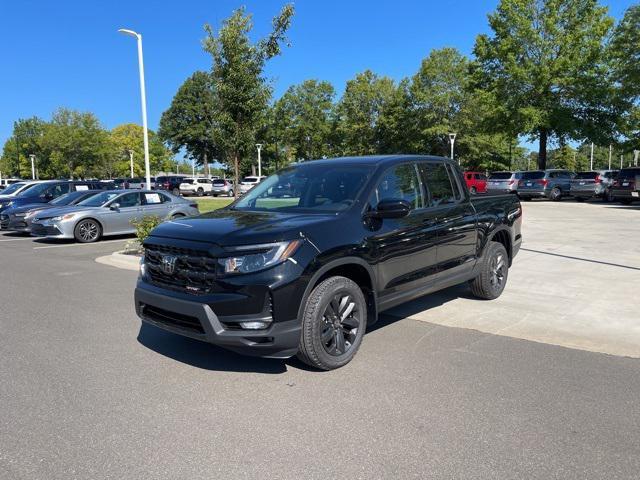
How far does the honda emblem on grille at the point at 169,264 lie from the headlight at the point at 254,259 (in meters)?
0.53

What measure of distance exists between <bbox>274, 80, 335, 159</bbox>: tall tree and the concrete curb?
60.0m

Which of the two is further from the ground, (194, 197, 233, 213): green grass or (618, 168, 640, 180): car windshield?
(618, 168, 640, 180): car windshield

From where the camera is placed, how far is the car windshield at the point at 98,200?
1429 cm

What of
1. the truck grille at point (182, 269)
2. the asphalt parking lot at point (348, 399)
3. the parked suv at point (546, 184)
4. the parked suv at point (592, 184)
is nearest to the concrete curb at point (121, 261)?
the asphalt parking lot at point (348, 399)

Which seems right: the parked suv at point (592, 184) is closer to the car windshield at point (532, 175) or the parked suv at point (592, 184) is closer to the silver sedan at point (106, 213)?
the car windshield at point (532, 175)

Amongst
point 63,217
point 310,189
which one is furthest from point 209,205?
point 310,189

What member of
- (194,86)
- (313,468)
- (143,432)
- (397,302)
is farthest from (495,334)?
(194,86)

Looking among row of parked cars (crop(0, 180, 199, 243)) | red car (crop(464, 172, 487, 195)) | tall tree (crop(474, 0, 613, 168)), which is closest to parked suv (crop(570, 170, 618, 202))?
red car (crop(464, 172, 487, 195))

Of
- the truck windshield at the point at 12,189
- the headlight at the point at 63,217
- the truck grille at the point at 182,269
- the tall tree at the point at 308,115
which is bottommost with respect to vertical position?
the headlight at the point at 63,217

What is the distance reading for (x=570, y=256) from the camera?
9953 millimetres

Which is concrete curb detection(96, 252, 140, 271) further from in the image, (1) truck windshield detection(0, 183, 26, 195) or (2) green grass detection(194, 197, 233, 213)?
(1) truck windshield detection(0, 183, 26, 195)

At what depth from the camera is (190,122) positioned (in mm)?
84000

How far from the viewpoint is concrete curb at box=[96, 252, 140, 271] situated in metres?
9.96

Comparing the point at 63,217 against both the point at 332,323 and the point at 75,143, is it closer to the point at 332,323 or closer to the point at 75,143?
the point at 332,323
